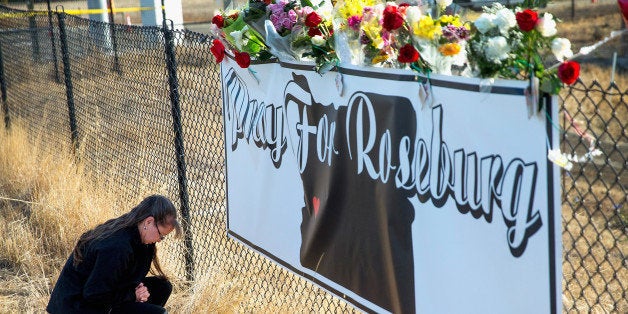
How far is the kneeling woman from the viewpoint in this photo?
3.58 m

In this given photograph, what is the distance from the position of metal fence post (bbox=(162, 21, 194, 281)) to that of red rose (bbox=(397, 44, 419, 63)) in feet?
7.61

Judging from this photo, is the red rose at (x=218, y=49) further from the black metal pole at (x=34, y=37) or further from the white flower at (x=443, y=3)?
the black metal pole at (x=34, y=37)

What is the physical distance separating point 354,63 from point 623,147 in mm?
8481

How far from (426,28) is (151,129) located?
3841 millimetres

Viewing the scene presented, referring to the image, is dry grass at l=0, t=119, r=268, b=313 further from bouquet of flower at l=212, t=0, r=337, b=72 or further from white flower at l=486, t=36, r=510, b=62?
white flower at l=486, t=36, r=510, b=62

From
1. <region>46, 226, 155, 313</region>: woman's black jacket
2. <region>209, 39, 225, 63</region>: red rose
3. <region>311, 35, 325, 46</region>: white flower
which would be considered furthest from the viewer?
<region>209, 39, 225, 63</region>: red rose

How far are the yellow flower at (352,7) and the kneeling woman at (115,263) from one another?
1.32m

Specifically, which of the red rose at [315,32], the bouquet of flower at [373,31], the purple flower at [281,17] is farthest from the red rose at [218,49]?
the bouquet of flower at [373,31]

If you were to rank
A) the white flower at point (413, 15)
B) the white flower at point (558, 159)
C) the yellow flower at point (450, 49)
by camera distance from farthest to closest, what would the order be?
the white flower at point (413, 15)
the yellow flower at point (450, 49)
the white flower at point (558, 159)

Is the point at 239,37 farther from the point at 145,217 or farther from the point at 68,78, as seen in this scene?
the point at 68,78

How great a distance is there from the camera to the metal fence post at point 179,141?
4652 millimetres

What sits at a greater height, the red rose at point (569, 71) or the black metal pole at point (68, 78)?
the red rose at point (569, 71)

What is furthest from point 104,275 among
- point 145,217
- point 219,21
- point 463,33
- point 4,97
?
point 4,97

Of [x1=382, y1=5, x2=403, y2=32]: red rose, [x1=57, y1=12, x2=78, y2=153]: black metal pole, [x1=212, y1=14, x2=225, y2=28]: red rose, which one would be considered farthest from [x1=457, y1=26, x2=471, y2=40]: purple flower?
[x1=57, y1=12, x2=78, y2=153]: black metal pole
